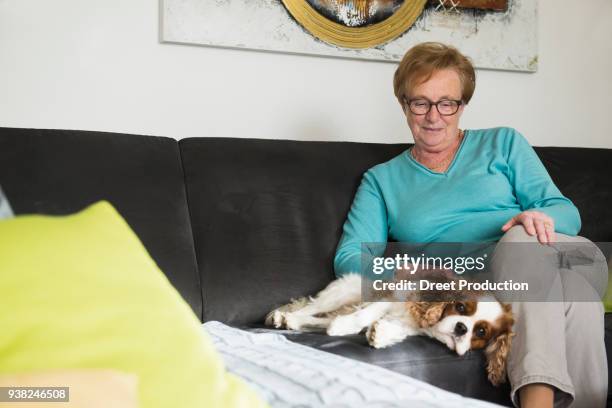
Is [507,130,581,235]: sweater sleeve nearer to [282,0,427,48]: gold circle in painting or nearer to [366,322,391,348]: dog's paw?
[366,322,391,348]: dog's paw

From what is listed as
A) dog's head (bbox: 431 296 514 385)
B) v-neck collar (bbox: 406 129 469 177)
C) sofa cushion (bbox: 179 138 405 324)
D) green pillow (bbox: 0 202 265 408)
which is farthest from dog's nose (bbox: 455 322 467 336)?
green pillow (bbox: 0 202 265 408)

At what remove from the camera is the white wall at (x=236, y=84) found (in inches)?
94.3

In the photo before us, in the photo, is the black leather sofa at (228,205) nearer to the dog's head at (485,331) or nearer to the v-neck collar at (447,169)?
the dog's head at (485,331)

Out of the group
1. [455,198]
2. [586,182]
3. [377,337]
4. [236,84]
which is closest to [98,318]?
[377,337]

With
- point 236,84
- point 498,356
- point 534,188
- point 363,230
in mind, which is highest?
point 236,84

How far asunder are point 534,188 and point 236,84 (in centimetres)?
108

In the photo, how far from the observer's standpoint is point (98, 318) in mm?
789

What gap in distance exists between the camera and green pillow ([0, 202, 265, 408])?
756mm

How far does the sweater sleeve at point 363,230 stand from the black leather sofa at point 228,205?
0.14 ft

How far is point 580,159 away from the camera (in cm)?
265

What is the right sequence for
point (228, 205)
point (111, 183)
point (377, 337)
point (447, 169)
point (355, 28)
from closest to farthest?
point (377, 337)
point (111, 183)
point (228, 205)
point (447, 169)
point (355, 28)

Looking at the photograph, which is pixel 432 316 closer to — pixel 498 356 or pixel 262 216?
pixel 498 356

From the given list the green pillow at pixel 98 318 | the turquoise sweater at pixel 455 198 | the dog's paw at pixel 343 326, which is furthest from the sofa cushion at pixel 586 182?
the green pillow at pixel 98 318

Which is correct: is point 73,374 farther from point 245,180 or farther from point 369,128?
point 369,128
